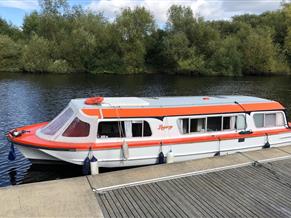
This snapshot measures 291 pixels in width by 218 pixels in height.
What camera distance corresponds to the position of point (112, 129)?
1383 cm

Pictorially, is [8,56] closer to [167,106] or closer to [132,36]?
[132,36]

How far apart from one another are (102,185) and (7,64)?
59235 millimetres

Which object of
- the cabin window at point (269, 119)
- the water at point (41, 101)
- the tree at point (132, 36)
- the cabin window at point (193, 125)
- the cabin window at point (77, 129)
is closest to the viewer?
the cabin window at point (77, 129)

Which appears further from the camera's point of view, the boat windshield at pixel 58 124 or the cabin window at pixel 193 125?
the cabin window at pixel 193 125

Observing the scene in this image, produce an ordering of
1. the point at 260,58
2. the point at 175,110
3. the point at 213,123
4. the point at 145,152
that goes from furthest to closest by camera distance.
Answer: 1. the point at 260,58
2. the point at 213,123
3. the point at 175,110
4. the point at 145,152

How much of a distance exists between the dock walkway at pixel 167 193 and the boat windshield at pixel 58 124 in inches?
148

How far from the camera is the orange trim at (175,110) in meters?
13.7

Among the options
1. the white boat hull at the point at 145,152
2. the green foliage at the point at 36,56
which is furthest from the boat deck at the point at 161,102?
the green foliage at the point at 36,56

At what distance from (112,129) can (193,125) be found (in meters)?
→ 3.83

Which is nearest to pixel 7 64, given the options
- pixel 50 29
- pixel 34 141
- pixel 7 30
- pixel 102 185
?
pixel 50 29

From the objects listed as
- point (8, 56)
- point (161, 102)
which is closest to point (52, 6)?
point (8, 56)

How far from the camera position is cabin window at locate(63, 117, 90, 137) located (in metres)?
13.5

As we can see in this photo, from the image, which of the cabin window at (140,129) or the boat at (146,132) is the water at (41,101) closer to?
the boat at (146,132)

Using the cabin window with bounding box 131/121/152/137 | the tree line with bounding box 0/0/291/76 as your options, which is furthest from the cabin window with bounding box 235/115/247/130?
the tree line with bounding box 0/0/291/76
